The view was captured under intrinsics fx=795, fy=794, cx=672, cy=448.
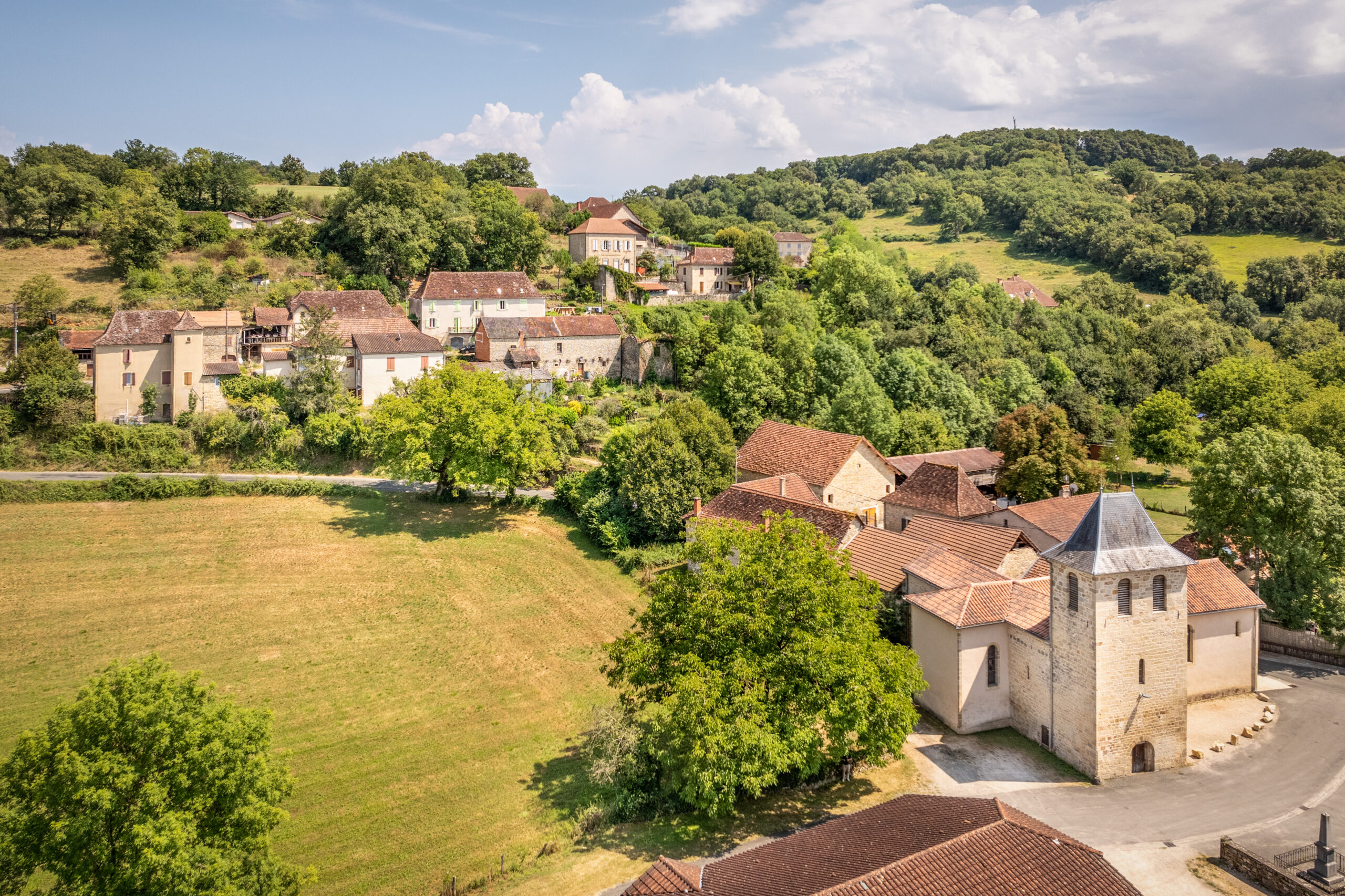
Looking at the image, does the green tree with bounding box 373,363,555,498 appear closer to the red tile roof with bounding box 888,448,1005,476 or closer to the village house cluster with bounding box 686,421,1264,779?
the village house cluster with bounding box 686,421,1264,779

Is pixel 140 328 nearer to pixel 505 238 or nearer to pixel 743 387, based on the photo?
pixel 505 238

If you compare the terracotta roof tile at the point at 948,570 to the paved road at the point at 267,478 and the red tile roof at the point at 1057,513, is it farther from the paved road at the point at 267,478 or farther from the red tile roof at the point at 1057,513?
the paved road at the point at 267,478

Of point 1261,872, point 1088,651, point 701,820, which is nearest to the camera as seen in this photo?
point 1261,872

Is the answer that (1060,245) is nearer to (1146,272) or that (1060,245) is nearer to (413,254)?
(1146,272)

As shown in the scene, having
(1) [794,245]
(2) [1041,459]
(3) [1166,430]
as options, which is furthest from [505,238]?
(3) [1166,430]

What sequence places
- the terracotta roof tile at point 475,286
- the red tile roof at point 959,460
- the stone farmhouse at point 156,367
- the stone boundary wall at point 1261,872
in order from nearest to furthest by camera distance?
the stone boundary wall at point 1261,872 < the red tile roof at point 959,460 < the stone farmhouse at point 156,367 < the terracotta roof tile at point 475,286

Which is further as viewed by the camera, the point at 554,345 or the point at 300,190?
the point at 300,190

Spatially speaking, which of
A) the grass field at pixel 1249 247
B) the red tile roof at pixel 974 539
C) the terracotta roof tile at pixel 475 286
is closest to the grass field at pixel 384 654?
the red tile roof at pixel 974 539
